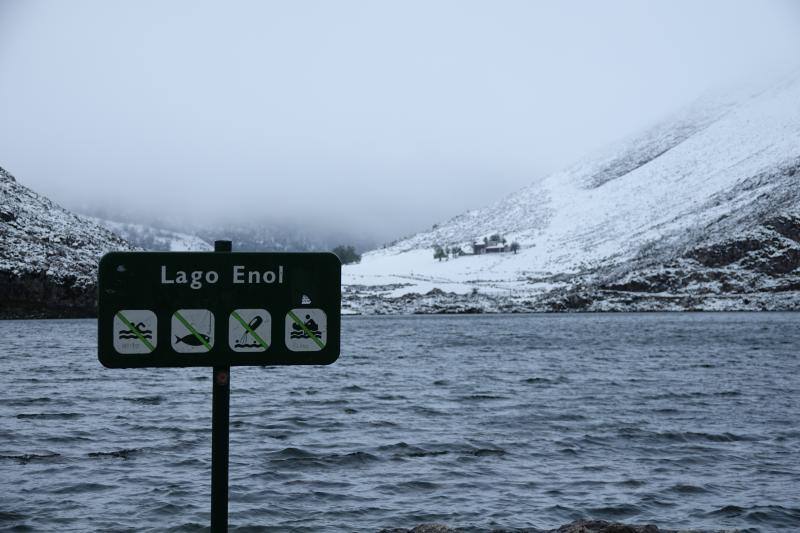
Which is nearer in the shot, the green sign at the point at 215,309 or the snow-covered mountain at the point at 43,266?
the green sign at the point at 215,309

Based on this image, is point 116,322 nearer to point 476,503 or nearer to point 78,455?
point 476,503

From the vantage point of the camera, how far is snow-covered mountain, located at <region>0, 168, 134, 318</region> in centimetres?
13675

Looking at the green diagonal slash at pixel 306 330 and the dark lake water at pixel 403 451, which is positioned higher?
the green diagonal slash at pixel 306 330

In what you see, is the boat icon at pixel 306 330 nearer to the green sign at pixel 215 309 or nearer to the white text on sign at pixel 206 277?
the green sign at pixel 215 309

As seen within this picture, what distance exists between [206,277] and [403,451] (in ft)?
55.4

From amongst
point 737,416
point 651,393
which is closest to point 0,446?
point 737,416

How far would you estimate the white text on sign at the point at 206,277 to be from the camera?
17.9ft

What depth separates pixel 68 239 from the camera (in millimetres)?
162125

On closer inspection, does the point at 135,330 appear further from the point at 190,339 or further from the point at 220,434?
the point at 220,434

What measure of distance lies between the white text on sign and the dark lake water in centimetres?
1022

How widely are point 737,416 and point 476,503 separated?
52.0 ft

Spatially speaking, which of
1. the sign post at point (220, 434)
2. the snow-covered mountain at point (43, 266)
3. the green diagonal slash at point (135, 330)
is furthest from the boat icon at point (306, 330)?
the snow-covered mountain at point (43, 266)

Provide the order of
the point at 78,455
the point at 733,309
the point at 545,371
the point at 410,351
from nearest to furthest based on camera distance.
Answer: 1. the point at 78,455
2. the point at 545,371
3. the point at 410,351
4. the point at 733,309

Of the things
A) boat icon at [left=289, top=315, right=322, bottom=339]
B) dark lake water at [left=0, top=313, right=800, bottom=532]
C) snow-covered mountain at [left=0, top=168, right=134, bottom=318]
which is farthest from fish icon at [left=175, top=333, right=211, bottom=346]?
snow-covered mountain at [left=0, top=168, right=134, bottom=318]
